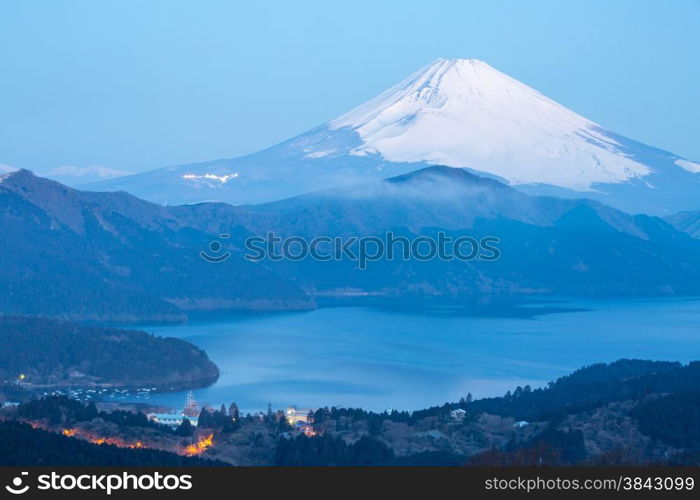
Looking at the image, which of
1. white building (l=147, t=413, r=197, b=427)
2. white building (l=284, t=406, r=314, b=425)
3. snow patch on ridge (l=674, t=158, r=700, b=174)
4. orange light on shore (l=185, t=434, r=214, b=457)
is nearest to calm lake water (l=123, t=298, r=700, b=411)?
white building (l=284, t=406, r=314, b=425)

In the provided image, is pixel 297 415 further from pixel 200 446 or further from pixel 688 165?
pixel 688 165

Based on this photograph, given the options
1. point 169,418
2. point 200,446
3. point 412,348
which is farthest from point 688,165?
point 200,446

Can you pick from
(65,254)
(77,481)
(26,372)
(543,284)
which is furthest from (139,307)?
(77,481)

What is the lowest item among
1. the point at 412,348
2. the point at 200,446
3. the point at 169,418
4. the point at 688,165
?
the point at 169,418

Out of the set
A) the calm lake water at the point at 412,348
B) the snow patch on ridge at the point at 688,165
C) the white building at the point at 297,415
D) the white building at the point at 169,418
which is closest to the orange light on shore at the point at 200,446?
the white building at the point at 297,415

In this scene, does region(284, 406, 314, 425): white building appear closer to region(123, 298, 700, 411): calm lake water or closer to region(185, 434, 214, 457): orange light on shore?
region(123, 298, 700, 411): calm lake water

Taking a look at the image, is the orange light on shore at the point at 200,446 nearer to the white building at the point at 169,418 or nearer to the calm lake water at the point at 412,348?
the white building at the point at 169,418
